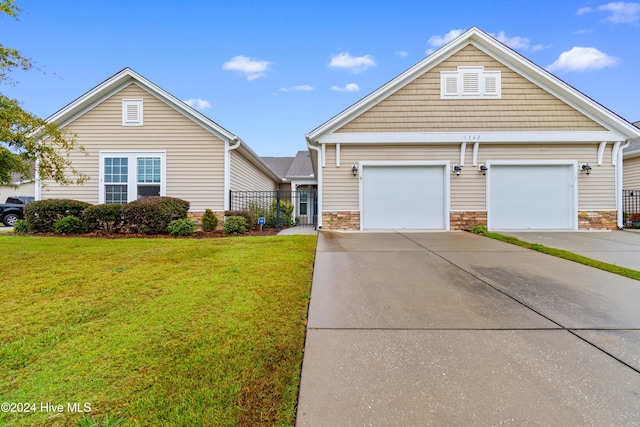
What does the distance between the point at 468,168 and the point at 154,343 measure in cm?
993

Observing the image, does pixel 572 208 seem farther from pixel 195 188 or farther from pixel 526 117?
pixel 195 188

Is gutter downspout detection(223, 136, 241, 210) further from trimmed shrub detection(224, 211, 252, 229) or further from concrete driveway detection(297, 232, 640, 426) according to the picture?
concrete driveway detection(297, 232, 640, 426)

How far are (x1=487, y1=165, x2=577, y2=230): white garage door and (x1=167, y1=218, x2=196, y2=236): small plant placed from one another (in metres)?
9.89

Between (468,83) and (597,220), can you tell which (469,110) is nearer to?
(468,83)

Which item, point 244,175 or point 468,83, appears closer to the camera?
point 468,83

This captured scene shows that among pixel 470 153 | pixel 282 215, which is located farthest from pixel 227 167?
pixel 470 153

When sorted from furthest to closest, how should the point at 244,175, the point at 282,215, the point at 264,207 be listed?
1. the point at 264,207
2. the point at 282,215
3. the point at 244,175

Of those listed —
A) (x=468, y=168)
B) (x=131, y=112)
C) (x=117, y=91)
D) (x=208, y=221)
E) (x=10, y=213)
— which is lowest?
(x=208, y=221)

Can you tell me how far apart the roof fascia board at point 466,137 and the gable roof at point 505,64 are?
0.25 meters

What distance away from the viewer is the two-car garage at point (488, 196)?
30.7ft

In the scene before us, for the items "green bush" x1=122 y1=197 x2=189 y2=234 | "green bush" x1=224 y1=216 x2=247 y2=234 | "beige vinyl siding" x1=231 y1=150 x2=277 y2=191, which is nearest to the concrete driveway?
"green bush" x1=224 y1=216 x2=247 y2=234

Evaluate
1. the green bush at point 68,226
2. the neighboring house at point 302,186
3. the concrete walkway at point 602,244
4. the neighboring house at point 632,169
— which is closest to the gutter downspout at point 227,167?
the green bush at point 68,226

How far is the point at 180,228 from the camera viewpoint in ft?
28.2

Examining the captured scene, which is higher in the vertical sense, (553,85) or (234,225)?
(553,85)
